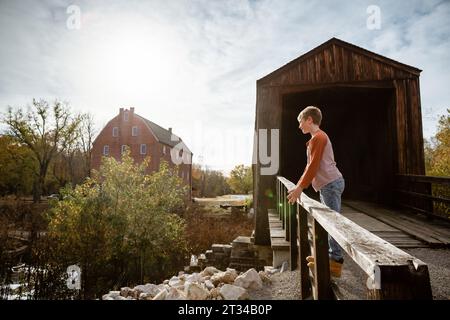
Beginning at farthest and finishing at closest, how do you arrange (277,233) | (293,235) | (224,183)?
(224,183) < (277,233) < (293,235)

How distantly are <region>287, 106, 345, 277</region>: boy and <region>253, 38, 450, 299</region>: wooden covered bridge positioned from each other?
0.77ft

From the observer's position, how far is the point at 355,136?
10.8m

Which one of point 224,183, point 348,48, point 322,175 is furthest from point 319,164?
point 224,183

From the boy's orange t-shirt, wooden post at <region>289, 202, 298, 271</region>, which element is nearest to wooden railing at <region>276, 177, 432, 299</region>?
the boy's orange t-shirt

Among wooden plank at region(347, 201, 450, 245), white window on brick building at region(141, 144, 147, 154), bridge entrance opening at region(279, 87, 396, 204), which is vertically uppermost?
white window on brick building at region(141, 144, 147, 154)

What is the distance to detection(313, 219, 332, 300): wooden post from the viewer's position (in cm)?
212

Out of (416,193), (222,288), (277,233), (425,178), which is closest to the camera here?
(222,288)

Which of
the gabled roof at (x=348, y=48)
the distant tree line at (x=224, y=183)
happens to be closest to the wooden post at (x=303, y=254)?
the gabled roof at (x=348, y=48)

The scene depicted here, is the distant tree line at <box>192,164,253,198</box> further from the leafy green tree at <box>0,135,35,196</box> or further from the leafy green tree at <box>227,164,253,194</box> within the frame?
the leafy green tree at <box>0,135,35,196</box>

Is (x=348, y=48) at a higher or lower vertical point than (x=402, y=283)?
higher

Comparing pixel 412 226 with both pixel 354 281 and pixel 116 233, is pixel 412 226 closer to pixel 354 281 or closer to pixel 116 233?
pixel 354 281

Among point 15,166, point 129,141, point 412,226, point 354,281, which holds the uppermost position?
point 129,141

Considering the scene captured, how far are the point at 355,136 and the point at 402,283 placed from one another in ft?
36.6

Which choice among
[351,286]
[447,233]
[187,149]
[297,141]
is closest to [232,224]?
[297,141]
